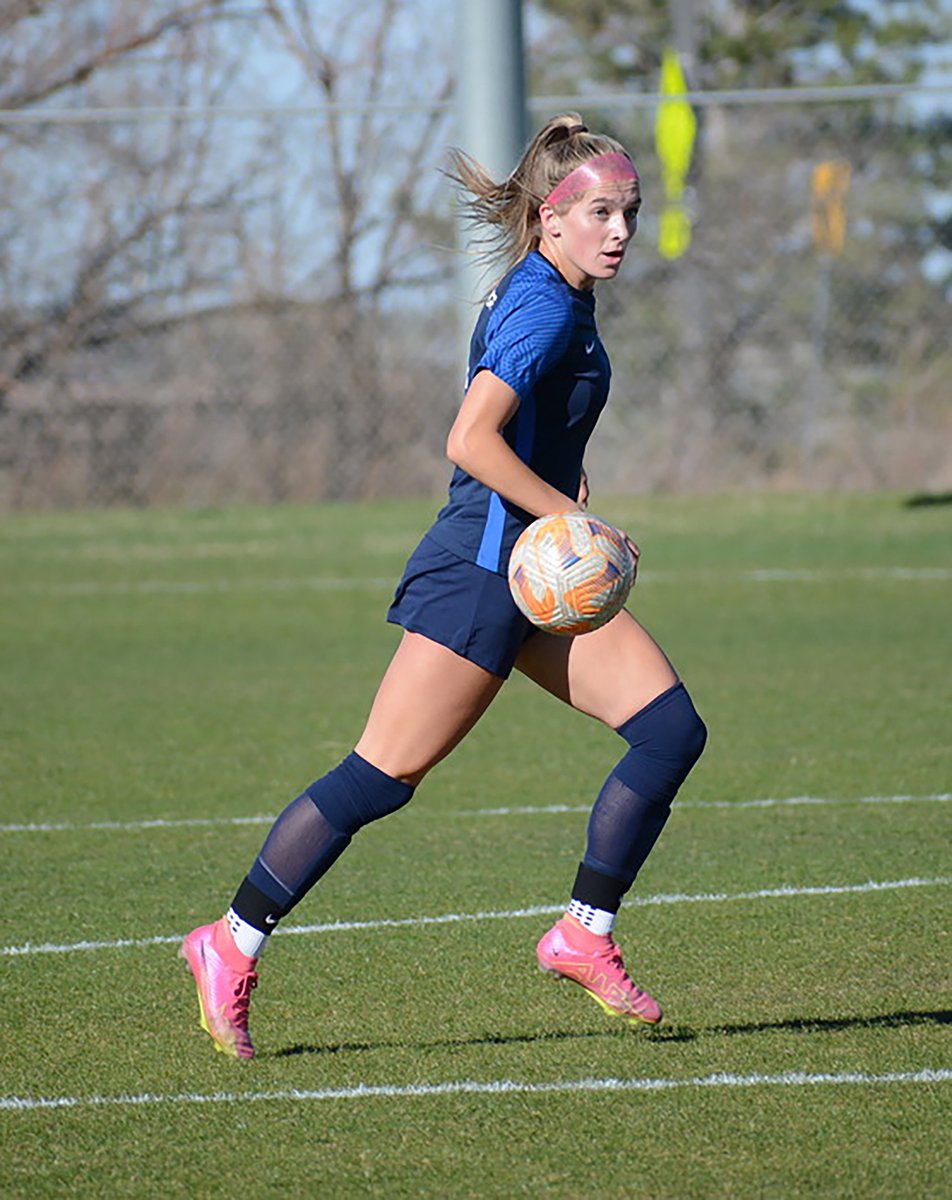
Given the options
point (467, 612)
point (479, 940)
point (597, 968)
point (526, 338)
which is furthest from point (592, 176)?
point (479, 940)

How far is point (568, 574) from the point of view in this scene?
4.35 meters

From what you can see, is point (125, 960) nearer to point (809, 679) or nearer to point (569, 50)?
point (809, 679)

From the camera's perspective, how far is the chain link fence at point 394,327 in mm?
19609

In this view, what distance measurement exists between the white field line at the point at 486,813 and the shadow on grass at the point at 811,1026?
2.54 m

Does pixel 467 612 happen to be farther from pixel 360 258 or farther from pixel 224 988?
pixel 360 258

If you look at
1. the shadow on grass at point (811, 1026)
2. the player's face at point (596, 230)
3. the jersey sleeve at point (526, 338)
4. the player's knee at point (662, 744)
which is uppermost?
the player's face at point (596, 230)

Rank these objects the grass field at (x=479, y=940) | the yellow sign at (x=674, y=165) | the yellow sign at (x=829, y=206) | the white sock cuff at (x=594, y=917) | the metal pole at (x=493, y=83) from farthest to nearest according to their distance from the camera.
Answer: the yellow sign at (x=829, y=206)
the yellow sign at (x=674, y=165)
the metal pole at (x=493, y=83)
the white sock cuff at (x=594, y=917)
the grass field at (x=479, y=940)

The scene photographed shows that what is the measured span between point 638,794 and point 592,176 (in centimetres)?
148

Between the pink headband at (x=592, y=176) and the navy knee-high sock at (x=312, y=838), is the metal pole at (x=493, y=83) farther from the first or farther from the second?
the navy knee-high sock at (x=312, y=838)

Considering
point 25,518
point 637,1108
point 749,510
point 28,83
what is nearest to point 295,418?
point 25,518

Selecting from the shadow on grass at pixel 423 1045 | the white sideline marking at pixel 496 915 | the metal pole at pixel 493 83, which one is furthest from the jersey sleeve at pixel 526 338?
the metal pole at pixel 493 83

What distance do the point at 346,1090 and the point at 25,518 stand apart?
1560 centimetres

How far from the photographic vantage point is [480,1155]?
3.82m

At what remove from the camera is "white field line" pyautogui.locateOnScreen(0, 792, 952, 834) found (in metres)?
7.11
